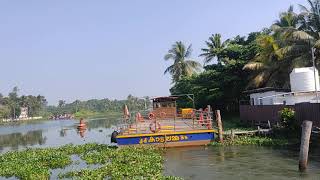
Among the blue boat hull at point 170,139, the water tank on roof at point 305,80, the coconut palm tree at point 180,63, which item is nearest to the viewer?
the blue boat hull at point 170,139

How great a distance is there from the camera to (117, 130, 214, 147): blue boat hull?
27.3 metres

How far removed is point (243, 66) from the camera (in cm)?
4700

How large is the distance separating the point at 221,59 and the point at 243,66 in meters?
6.19

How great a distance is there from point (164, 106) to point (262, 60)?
453 inches

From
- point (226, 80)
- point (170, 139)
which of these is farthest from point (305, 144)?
point (226, 80)

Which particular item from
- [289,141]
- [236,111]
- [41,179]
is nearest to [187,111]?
[236,111]

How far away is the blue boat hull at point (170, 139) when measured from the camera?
2731 centimetres

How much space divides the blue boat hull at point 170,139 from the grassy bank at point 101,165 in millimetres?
1028

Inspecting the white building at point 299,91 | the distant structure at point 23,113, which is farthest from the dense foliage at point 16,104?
the white building at point 299,91

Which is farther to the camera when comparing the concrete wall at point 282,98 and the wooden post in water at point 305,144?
the concrete wall at point 282,98

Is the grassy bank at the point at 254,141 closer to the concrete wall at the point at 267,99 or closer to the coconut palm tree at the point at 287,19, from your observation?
the concrete wall at the point at 267,99

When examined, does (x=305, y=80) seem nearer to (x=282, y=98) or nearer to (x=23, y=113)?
(x=282, y=98)

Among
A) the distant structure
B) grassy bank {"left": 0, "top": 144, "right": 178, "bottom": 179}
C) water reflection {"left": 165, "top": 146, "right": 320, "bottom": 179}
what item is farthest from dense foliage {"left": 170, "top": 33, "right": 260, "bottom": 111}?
the distant structure

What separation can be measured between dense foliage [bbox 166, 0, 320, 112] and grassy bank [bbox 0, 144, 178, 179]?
19.1 meters
